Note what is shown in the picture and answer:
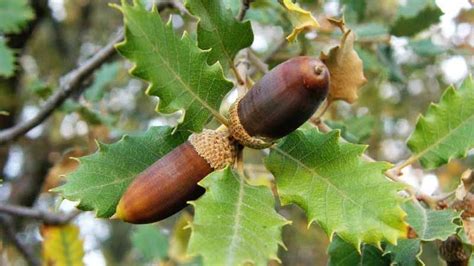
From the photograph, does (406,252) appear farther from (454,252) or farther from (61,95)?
(61,95)

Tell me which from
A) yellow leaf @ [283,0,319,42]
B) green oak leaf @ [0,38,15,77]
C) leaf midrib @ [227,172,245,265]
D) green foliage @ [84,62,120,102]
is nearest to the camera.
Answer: leaf midrib @ [227,172,245,265]

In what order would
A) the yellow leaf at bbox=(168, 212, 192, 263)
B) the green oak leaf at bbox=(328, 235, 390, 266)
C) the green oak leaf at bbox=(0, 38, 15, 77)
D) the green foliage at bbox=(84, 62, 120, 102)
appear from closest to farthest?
1. the green oak leaf at bbox=(328, 235, 390, 266)
2. the green oak leaf at bbox=(0, 38, 15, 77)
3. the green foliage at bbox=(84, 62, 120, 102)
4. the yellow leaf at bbox=(168, 212, 192, 263)

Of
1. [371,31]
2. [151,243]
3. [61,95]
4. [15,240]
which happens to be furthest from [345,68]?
[15,240]

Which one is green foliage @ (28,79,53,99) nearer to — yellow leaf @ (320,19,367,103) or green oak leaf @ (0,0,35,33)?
green oak leaf @ (0,0,35,33)

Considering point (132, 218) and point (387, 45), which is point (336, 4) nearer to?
point (387, 45)

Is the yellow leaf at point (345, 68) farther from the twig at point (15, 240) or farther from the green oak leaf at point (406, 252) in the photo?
the twig at point (15, 240)

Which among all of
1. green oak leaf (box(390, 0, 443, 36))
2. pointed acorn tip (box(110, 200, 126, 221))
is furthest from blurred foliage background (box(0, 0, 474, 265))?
pointed acorn tip (box(110, 200, 126, 221))

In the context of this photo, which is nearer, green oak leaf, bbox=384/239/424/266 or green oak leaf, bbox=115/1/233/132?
green oak leaf, bbox=115/1/233/132
